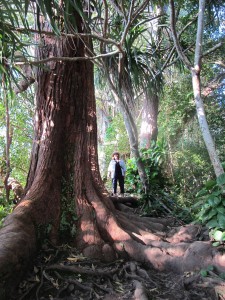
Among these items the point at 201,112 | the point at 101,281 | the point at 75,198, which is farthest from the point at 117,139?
the point at 101,281

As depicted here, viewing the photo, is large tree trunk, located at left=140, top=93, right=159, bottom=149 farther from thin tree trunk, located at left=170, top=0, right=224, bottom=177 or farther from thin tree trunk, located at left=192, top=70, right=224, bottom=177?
thin tree trunk, located at left=192, top=70, right=224, bottom=177

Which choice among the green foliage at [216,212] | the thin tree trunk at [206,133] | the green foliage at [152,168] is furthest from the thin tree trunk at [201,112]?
the green foliage at [152,168]

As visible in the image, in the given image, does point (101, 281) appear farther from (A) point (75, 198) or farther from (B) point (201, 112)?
(B) point (201, 112)

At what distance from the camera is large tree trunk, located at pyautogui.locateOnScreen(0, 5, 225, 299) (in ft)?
10.0

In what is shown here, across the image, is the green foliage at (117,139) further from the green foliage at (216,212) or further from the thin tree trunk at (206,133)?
the green foliage at (216,212)

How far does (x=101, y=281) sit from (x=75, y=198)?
112 cm

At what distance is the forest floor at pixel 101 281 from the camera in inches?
101

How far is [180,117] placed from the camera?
838 centimetres

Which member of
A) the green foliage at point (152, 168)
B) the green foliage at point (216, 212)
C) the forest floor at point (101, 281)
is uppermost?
Result: the green foliage at point (152, 168)

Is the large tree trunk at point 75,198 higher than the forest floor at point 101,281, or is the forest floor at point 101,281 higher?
the large tree trunk at point 75,198

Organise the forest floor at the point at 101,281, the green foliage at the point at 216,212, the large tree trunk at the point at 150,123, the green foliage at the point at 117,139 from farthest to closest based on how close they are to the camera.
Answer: the green foliage at the point at 117,139
the large tree trunk at the point at 150,123
the green foliage at the point at 216,212
the forest floor at the point at 101,281

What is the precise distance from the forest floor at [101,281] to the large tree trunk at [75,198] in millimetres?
115

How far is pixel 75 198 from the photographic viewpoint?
3656 millimetres

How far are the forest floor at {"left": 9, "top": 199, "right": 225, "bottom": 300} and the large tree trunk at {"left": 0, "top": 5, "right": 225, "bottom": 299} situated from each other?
0.38 feet
